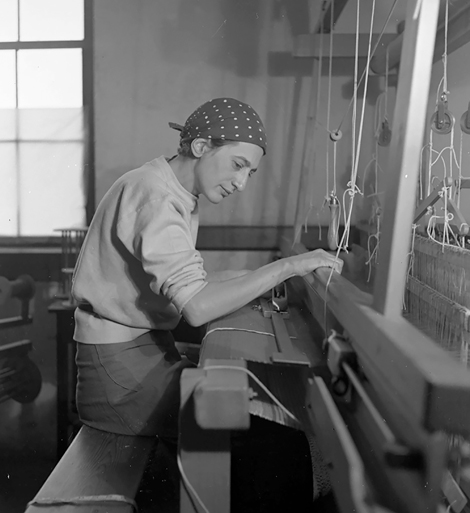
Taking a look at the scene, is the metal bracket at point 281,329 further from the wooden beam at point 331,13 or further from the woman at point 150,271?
the wooden beam at point 331,13

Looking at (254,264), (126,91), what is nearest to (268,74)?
(126,91)

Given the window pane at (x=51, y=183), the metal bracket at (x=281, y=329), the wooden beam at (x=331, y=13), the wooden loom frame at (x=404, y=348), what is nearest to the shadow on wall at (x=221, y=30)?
the wooden beam at (x=331, y=13)

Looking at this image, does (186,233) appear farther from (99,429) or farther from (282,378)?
(99,429)

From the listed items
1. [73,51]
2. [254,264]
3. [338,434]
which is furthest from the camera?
[254,264]

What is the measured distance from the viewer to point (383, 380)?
626 mm

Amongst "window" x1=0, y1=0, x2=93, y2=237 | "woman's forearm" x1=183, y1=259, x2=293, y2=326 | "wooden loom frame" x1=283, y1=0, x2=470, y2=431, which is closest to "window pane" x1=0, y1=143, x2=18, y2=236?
"window" x1=0, y1=0, x2=93, y2=237

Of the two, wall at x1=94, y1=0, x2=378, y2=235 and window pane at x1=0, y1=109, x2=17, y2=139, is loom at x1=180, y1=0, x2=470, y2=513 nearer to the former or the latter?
wall at x1=94, y1=0, x2=378, y2=235

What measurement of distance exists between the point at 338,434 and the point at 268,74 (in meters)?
1.65

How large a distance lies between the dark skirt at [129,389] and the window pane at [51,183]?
116cm

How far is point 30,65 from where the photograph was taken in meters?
2.05

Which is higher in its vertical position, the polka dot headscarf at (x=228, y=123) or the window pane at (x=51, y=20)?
the window pane at (x=51, y=20)

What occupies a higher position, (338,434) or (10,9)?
(10,9)

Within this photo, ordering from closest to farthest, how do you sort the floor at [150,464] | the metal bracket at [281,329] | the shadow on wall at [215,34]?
1. the metal bracket at [281,329]
2. the floor at [150,464]
3. the shadow on wall at [215,34]

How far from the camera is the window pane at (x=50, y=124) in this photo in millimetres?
2172
